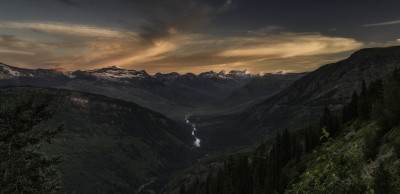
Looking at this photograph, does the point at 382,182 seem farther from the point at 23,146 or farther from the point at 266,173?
the point at 266,173

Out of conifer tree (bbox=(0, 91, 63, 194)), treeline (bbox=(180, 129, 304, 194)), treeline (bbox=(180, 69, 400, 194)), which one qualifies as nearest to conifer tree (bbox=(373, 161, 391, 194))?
conifer tree (bbox=(0, 91, 63, 194))

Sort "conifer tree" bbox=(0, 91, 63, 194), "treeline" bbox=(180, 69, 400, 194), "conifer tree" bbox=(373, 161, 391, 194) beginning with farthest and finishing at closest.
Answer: "treeline" bbox=(180, 69, 400, 194) → "conifer tree" bbox=(0, 91, 63, 194) → "conifer tree" bbox=(373, 161, 391, 194)

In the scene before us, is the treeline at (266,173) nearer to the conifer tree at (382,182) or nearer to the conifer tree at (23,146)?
the conifer tree at (23,146)

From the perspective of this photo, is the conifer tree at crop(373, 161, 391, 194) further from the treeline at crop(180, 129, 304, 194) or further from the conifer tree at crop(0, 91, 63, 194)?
the treeline at crop(180, 129, 304, 194)

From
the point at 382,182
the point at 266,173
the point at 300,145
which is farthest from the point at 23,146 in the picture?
the point at 300,145

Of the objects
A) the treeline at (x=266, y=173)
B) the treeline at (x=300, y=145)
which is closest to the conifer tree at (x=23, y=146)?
the treeline at (x=300, y=145)

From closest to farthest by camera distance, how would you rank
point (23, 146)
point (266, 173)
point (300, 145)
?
point (23, 146) < point (266, 173) < point (300, 145)

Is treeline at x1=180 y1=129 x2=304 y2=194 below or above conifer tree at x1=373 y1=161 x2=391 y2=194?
below

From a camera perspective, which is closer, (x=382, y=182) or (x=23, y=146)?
(x=382, y=182)

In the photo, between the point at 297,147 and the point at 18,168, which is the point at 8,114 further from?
the point at 297,147

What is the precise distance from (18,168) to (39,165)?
2.23 metres

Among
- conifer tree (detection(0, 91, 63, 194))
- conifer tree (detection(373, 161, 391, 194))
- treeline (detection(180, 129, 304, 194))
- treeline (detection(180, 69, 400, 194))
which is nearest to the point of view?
conifer tree (detection(373, 161, 391, 194))

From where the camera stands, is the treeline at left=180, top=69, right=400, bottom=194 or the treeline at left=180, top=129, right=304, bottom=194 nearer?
the treeline at left=180, top=69, right=400, bottom=194

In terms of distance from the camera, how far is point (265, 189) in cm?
11812
